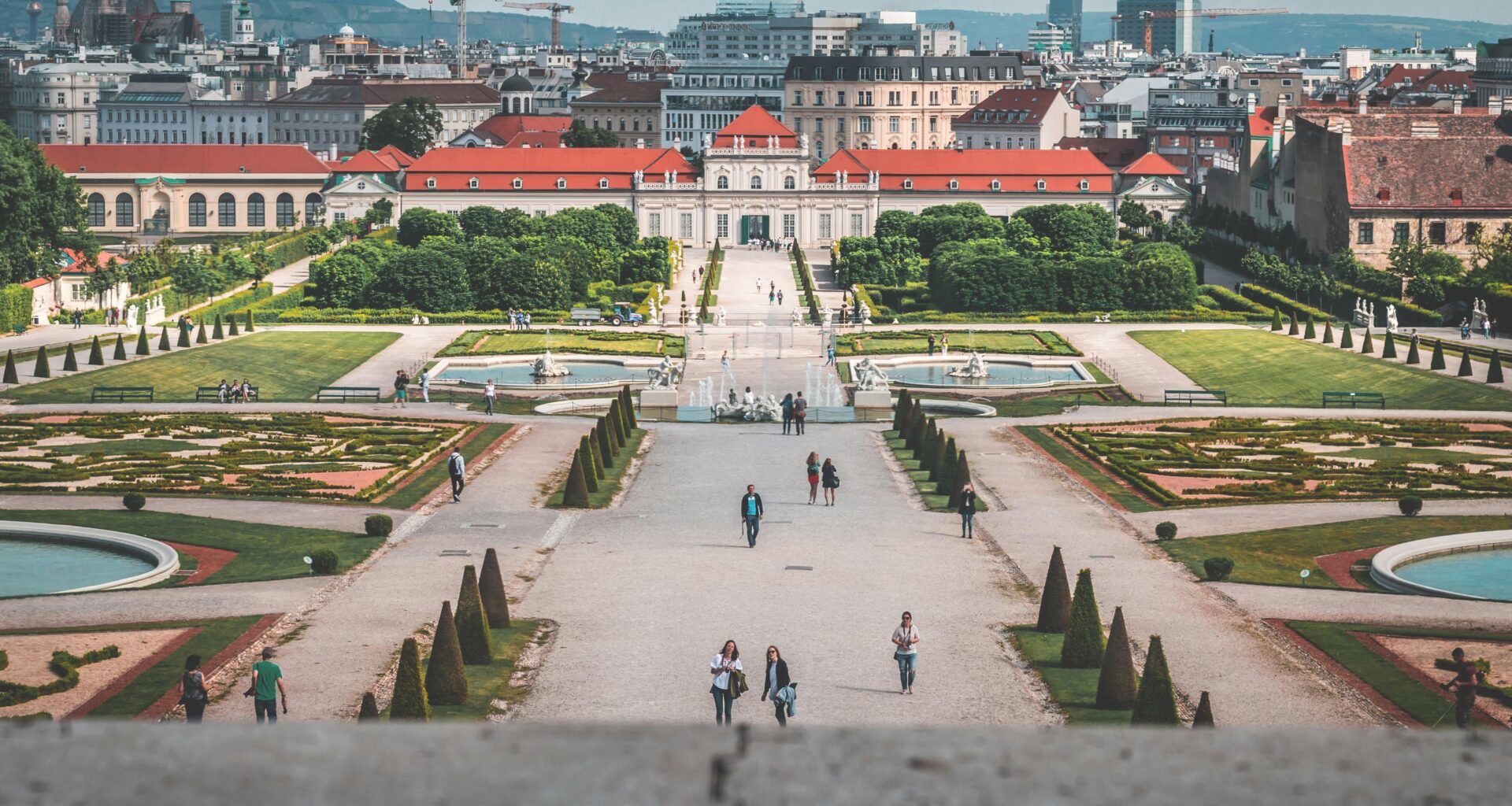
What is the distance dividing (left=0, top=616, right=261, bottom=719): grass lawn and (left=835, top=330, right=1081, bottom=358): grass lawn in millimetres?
56558

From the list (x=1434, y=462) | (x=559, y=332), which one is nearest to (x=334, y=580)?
(x=1434, y=462)

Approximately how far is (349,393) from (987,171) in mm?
80692

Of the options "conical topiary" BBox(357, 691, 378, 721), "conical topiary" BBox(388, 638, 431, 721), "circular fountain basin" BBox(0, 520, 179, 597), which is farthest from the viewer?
"circular fountain basin" BBox(0, 520, 179, 597)

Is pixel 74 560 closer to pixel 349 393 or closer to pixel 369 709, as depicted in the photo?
pixel 369 709

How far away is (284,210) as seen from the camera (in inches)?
6339

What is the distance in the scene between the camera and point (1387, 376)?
77.5m

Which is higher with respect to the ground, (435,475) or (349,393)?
(349,393)

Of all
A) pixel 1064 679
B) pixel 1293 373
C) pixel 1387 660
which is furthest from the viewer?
pixel 1293 373

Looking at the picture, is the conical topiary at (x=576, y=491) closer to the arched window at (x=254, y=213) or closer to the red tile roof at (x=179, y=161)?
the red tile roof at (x=179, y=161)

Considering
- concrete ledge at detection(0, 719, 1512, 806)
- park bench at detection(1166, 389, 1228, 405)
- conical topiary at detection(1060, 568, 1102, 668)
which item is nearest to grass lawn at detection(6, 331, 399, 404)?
park bench at detection(1166, 389, 1228, 405)

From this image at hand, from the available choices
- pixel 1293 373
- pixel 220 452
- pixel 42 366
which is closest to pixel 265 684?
pixel 220 452

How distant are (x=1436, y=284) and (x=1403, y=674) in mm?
72207

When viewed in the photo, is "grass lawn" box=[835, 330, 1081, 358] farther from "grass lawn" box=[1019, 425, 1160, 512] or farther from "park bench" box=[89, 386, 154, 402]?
"park bench" box=[89, 386, 154, 402]

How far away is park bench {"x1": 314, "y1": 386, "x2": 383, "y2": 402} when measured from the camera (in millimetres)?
74250
